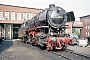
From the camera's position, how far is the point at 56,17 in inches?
421

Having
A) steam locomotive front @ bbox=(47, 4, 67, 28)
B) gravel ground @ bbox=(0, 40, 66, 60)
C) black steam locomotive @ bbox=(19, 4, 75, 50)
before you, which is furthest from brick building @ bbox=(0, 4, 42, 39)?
steam locomotive front @ bbox=(47, 4, 67, 28)

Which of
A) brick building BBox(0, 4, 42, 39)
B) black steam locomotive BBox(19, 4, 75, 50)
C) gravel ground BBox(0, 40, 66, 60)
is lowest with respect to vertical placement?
gravel ground BBox(0, 40, 66, 60)

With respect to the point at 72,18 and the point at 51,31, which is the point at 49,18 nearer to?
the point at 51,31

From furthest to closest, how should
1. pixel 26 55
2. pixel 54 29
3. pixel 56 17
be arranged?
pixel 54 29 < pixel 56 17 < pixel 26 55

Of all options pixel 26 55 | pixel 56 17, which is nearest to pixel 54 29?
pixel 56 17

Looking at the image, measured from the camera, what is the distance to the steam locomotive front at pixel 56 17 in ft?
34.4

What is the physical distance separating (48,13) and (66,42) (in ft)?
9.11

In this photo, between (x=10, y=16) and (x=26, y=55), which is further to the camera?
(x=10, y=16)

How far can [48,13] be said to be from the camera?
10.6m

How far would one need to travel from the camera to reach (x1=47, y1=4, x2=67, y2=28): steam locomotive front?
1049 centimetres

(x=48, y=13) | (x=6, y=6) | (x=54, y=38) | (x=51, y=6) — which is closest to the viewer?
(x=54, y=38)

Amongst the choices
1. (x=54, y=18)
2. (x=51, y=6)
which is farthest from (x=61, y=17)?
(x=51, y=6)

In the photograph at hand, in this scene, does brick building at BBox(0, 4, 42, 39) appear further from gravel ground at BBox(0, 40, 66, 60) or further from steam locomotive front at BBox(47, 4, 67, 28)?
steam locomotive front at BBox(47, 4, 67, 28)

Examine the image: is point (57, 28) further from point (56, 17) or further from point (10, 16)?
point (10, 16)
